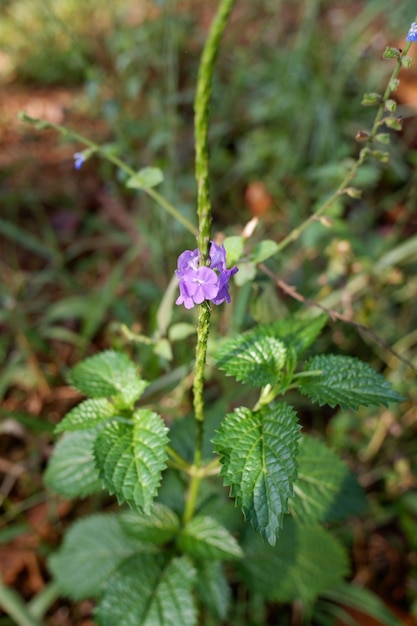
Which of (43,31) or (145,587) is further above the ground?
(43,31)

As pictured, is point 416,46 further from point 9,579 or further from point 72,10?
point 9,579

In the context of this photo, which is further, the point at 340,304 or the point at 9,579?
the point at 340,304

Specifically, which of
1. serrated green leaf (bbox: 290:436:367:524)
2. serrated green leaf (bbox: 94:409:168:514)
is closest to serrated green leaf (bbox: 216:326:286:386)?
serrated green leaf (bbox: 94:409:168:514)

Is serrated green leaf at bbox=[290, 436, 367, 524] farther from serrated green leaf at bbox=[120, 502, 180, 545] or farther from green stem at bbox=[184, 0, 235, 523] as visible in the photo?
green stem at bbox=[184, 0, 235, 523]

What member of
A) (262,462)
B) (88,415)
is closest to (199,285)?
(262,462)

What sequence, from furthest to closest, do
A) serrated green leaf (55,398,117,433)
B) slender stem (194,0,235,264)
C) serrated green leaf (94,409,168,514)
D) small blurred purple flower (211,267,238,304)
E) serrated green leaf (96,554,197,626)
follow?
1. serrated green leaf (96,554,197,626)
2. serrated green leaf (55,398,117,433)
3. serrated green leaf (94,409,168,514)
4. small blurred purple flower (211,267,238,304)
5. slender stem (194,0,235,264)

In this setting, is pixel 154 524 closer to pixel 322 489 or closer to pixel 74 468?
pixel 74 468

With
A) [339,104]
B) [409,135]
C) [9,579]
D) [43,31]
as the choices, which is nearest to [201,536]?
[9,579]

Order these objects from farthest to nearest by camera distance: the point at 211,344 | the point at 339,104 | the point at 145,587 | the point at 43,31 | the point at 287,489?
1. the point at 43,31
2. the point at 339,104
3. the point at 211,344
4. the point at 145,587
5. the point at 287,489
